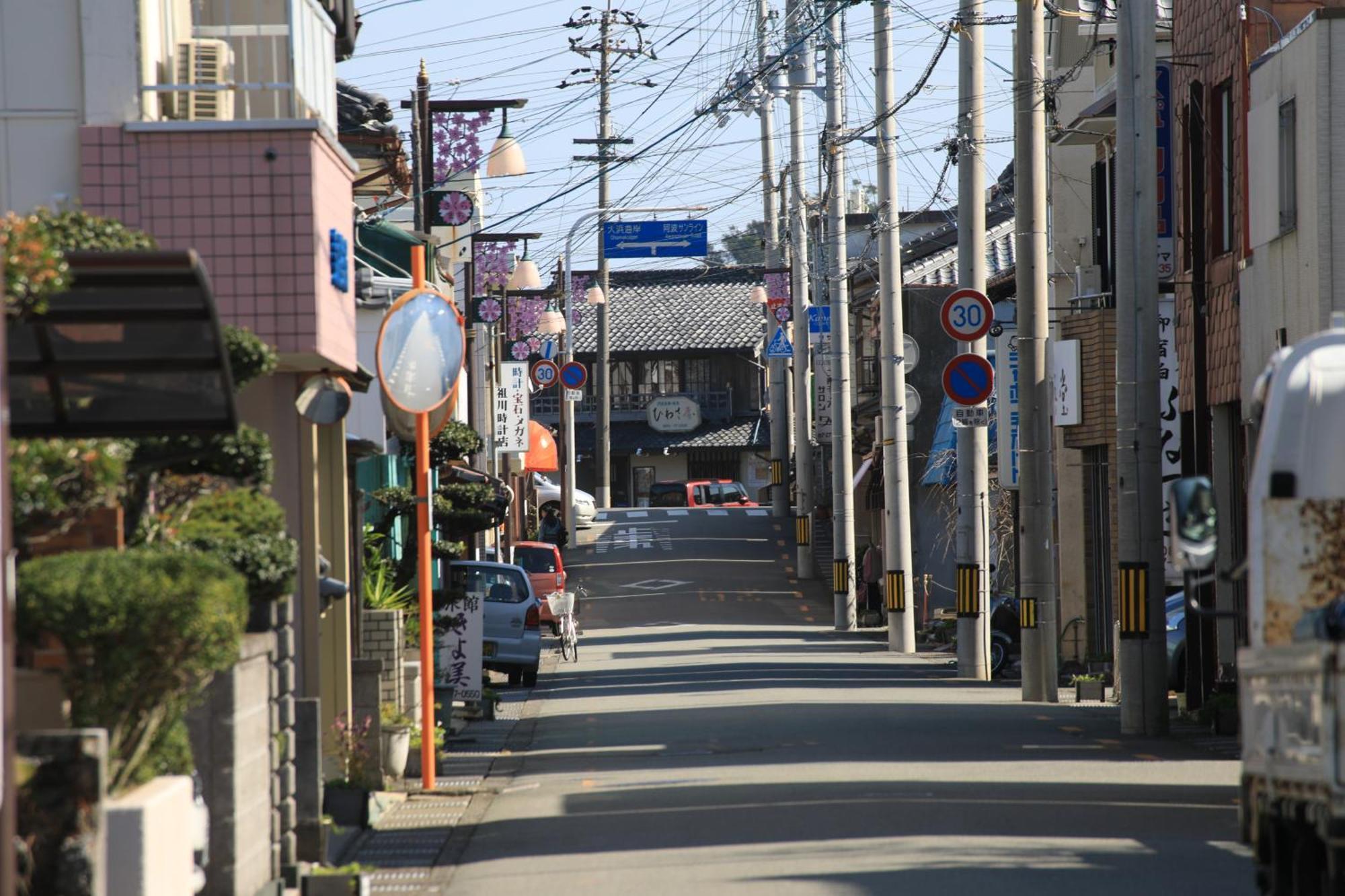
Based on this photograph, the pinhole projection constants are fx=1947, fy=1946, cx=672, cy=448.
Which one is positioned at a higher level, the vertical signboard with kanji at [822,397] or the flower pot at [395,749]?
the vertical signboard with kanji at [822,397]

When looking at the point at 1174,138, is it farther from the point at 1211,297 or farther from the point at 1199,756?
the point at 1199,756

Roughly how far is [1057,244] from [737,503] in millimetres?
42418

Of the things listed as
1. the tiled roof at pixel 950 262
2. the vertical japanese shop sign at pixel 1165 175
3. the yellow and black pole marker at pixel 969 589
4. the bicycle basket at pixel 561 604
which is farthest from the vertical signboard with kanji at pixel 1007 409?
the tiled roof at pixel 950 262

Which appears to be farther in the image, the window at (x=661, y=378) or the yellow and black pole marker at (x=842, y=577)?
the window at (x=661, y=378)

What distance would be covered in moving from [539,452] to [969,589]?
28442 mm

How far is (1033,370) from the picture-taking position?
23766mm

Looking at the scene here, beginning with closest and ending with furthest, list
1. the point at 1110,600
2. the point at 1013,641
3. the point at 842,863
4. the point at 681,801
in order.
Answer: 1. the point at 842,863
2. the point at 681,801
3. the point at 1013,641
4. the point at 1110,600

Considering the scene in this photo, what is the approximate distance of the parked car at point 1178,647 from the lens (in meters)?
23.5

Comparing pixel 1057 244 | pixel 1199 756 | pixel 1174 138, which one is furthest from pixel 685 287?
pixel 1199 756

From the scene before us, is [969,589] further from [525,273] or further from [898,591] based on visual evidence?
[525,273]

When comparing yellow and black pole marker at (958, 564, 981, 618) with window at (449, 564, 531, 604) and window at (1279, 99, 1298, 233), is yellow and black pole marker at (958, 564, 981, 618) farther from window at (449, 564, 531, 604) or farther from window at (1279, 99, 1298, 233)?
window at (1279, 99, 1298, 233)

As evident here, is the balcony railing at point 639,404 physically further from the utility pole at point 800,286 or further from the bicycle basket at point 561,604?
the bicycle basket at point 561,604

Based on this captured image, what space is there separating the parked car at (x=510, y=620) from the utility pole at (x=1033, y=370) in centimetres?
742

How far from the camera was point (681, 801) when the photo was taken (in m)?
14.8
